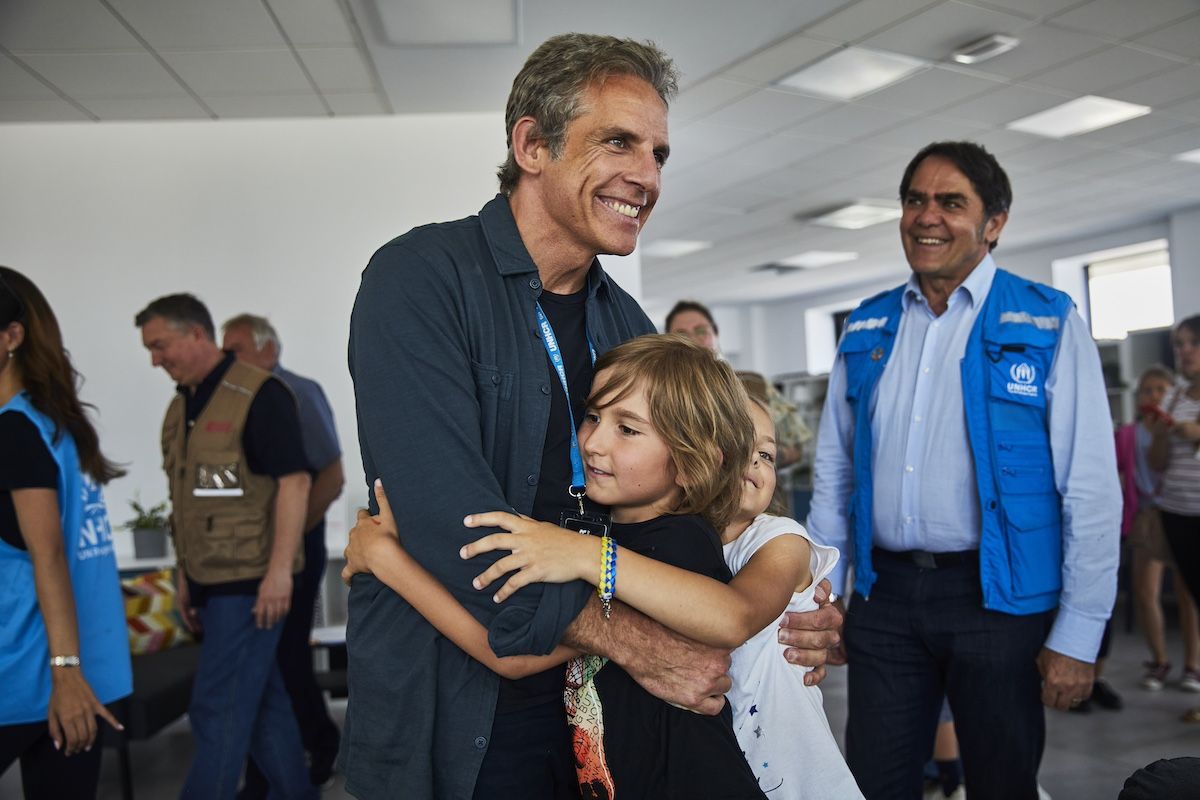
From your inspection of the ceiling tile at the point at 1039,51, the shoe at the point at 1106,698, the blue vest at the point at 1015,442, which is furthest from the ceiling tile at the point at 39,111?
the shoe at the point at 1106,698

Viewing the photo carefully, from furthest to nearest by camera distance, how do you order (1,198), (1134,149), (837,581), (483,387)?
(1134,149) → (1,198) → (837,581) → (483,387)

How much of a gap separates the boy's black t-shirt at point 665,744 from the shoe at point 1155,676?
15.6 feet

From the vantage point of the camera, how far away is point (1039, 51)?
5.31 metres

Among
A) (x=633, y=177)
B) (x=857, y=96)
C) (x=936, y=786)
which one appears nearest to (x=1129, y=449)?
(x=857, y=96)

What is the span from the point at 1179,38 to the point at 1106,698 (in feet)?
11.9

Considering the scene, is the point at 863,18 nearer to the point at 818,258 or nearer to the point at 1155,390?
the point at 1155,390

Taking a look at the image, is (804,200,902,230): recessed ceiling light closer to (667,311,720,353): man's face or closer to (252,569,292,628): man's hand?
(667,311,720,353): man's face

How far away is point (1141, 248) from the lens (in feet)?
36.4

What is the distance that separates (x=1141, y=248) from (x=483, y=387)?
12.0 meters

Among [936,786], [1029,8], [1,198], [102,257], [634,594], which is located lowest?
[936,786]

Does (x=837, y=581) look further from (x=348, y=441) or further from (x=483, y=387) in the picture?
(x=348, y=441)

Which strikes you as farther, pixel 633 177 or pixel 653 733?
pixel 633 177

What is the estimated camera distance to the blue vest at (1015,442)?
6.79 feet

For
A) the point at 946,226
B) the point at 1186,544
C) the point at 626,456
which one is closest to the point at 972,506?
the point at 946,226
